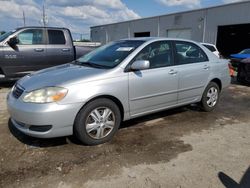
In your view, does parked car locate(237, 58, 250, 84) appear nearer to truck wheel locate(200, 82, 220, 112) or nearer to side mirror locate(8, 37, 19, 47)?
truck wheel locate(200, 82, 220, 112)

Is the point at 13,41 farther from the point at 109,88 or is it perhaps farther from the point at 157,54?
the point at 109,88

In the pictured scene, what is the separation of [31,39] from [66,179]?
588 centimetres

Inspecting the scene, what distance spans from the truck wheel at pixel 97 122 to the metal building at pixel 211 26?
1962 cm

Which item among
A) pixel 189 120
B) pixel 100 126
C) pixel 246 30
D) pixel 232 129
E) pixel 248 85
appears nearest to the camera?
pixel 100 126

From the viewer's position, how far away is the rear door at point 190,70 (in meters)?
4.76

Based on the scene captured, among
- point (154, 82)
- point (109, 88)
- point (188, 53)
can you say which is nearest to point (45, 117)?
point (109, 88)

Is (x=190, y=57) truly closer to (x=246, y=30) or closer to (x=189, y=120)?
(x=189, y=120)

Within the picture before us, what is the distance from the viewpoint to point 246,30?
25469 mm

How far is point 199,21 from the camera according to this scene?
24.6 meters

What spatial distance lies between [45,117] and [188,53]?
314cm

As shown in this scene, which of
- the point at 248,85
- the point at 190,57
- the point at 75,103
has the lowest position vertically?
the point at 248,85

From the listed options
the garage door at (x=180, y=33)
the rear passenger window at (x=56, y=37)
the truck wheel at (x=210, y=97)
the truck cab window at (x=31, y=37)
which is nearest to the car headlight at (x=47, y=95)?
the truck wheel at (x=210, y=97)

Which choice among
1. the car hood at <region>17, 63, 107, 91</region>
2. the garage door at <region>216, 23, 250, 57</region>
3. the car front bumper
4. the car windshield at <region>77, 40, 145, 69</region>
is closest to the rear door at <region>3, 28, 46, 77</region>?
the car windshield at <region>77, 40, 145, 69</region>

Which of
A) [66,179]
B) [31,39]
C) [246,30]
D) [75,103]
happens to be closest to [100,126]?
[75,103]
